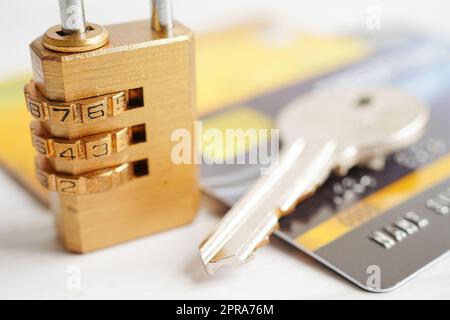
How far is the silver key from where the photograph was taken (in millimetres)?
572

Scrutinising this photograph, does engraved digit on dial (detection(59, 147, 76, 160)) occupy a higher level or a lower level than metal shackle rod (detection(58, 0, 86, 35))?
lower

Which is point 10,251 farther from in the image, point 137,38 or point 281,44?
point 281,44

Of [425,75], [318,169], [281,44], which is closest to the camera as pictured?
[318,169]

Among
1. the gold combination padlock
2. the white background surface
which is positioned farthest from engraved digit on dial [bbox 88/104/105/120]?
the white background surface

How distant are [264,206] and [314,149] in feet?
0.32

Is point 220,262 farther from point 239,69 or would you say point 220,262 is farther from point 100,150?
point 239,69

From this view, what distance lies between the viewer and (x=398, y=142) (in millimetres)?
688

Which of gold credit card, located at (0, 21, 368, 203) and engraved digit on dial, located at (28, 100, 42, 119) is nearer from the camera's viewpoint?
engraved digit on dial, located at (28, 100, 42, 119)

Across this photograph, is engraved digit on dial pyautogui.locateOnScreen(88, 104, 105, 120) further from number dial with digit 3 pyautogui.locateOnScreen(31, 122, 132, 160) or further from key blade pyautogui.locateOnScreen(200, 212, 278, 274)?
key blade pyautogui.locateOnScreen(200, 212, 278, 274)

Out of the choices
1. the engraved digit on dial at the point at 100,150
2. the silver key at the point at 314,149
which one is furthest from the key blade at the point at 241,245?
the engraved digit on dial at the point at 100,150

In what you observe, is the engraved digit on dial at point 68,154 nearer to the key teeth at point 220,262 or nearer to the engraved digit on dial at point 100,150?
the engraved digit on dial at point 100,150

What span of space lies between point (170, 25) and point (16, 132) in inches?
11.4

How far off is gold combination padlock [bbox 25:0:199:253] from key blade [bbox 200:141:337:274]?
0.06 meters
